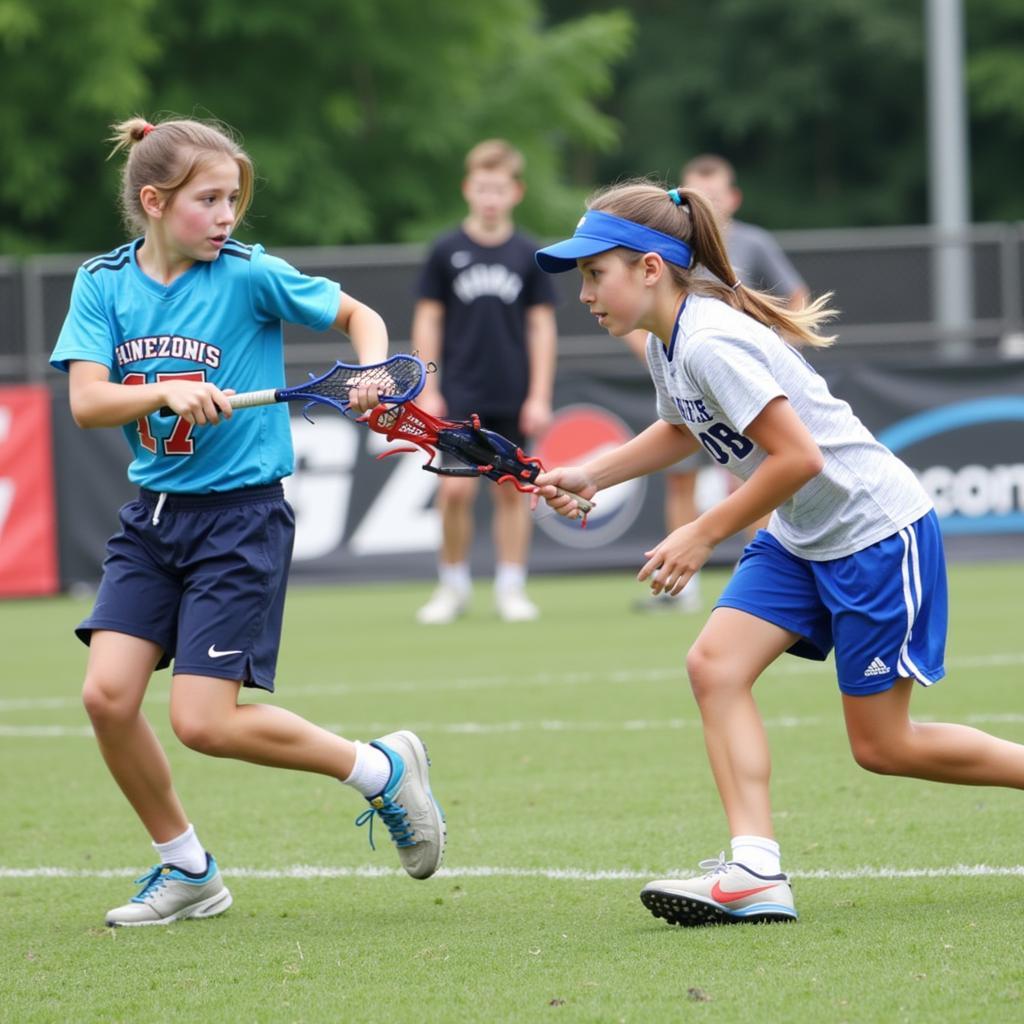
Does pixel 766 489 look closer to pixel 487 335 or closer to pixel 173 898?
pixel 173 898

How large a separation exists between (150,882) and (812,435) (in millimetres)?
1994

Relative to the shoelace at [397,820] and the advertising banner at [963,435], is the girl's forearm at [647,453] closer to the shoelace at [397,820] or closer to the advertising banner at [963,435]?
the shoelace at [397,820]

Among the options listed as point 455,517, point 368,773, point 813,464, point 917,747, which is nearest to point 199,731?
point 368,773

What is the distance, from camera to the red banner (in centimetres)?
1333

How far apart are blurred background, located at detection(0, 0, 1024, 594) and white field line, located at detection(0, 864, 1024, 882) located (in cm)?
187

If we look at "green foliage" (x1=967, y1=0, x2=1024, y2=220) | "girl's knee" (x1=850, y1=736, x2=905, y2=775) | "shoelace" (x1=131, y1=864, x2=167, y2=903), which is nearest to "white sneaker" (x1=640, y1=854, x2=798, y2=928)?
"girl's knee" (x1=850, y1=736, x2=905, y2=775)

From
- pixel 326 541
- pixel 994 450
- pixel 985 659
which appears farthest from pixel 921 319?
pixel 985 659

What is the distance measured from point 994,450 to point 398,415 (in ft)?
31.2

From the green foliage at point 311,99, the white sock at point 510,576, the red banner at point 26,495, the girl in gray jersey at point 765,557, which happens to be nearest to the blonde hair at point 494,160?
the white sock at point 510,576

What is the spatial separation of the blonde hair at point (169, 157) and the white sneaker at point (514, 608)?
253 inches

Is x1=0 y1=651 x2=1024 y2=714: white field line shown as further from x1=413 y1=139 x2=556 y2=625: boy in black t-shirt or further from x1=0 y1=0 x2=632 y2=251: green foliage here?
x1=0 y1=0 x2=632 y2=251: green foliage

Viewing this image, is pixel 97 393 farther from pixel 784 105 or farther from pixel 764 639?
pixel 784 105

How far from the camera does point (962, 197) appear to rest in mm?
19297

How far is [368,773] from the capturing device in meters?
4.73
